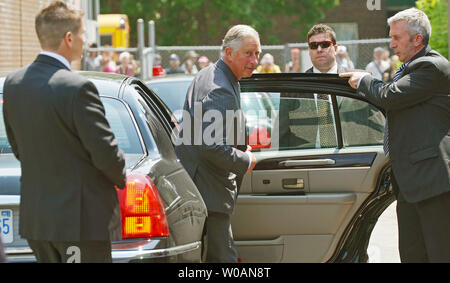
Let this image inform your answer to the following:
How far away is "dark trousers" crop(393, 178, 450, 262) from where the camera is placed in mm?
4727

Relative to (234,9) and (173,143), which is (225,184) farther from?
(234,9)

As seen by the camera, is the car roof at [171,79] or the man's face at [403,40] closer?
the man's face at [403,40]

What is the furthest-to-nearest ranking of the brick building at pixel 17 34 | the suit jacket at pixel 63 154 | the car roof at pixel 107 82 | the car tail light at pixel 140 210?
the brick building at pixel 17 34 < the car roof at pixel 107 82 < the car tail light at pixel 140 210 < the suit jacket at pixel 63 154

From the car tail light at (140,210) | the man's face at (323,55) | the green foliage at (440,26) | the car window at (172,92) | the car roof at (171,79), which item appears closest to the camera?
the car tail light at (140,210)

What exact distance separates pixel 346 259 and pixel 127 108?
189 cm

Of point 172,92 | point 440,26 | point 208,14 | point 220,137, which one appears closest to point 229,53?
point 220,137

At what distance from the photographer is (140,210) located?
167 inches

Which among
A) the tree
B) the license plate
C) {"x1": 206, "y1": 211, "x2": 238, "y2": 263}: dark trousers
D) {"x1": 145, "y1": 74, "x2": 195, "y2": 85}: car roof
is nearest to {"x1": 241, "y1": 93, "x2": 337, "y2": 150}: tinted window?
{"x1": 206, "y1": 211, "x2": 238, "y2": 263}: dark trousers

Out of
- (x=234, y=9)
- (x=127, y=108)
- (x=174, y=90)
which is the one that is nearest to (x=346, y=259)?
(x=127, y=108)

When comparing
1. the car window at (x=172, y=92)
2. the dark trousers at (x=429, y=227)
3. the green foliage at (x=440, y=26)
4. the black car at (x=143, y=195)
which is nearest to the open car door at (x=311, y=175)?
the dark trousers at (x=429, y=227)

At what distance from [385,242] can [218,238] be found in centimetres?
348

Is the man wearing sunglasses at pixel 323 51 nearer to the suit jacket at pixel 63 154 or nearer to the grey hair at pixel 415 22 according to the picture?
the grey hair at pixel 415 22

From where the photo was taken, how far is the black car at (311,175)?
18.0 feet

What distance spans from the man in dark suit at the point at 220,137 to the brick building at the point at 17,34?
8.79 m
